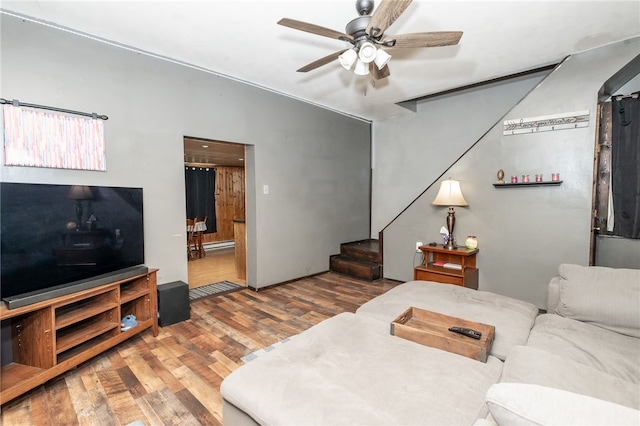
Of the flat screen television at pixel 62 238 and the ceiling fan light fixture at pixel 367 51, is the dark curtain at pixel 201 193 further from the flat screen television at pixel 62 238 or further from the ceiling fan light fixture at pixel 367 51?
the ceiling fan light fixture at pixel 367 51

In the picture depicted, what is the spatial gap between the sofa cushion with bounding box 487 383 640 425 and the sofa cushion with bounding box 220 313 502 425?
0.36m

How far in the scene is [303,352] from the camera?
1526mm

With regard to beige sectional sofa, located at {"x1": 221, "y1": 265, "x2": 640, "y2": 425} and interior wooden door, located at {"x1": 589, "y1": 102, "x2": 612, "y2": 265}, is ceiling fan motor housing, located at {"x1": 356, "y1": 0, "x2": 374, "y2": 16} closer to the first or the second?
beige sectional sofa, located at {"x1": 221, "y1": 265, "x2": 640, "y2": 425}

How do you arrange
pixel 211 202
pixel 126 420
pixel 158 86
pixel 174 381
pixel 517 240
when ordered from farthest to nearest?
1. pixel 211 202
2. pixel 517 240
3. pixel 158 86
4. pixel 174 381
5. pixel 126 420

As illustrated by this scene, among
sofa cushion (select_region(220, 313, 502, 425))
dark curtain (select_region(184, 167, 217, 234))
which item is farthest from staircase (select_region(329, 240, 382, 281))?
dark curtain (select_region(184, 167, 217, 234))

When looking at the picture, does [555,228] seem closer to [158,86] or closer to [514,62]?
[514,62]

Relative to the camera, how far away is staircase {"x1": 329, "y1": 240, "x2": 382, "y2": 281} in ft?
15.2

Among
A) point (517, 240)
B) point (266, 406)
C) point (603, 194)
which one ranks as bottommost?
point (266, 406)

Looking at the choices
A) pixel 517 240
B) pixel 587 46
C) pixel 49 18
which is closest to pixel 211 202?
pixel 49 18

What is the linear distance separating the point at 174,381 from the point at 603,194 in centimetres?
434

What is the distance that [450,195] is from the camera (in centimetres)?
368

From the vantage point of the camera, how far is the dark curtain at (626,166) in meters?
2.81

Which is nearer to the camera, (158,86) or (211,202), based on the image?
(158,86)

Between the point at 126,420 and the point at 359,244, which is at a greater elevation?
the point at 359,244
